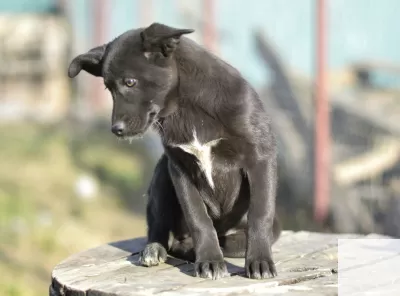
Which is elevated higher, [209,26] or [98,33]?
[209,26]

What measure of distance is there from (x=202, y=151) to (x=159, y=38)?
0.45 m

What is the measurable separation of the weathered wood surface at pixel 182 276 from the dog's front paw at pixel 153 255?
1.1 inches

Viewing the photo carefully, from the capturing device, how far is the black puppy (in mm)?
3100

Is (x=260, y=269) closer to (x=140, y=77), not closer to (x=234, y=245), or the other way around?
(x=234, y=245)

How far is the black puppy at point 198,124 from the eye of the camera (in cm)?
310

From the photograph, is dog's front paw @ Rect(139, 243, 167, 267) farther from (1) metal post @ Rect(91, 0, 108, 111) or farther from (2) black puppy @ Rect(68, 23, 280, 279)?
(1) metal post @ Rect(91, 0, 108, 111)

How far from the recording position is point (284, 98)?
21.1 feet

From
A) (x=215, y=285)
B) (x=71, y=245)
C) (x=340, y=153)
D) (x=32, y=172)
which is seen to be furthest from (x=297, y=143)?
(x=215, y=285)

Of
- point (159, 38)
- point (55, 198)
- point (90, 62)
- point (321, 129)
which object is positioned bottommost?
point (55, 198)

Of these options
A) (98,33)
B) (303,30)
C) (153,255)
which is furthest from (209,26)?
(153,255)

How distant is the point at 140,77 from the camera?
123 inches

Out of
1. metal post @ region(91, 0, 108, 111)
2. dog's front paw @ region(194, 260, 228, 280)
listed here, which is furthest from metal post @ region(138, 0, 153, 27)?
dog's front paw @ region(194, 260, 228, 280)

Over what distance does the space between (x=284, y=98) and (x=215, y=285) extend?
3704 mm

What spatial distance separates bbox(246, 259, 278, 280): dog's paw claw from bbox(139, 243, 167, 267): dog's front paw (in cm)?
43
